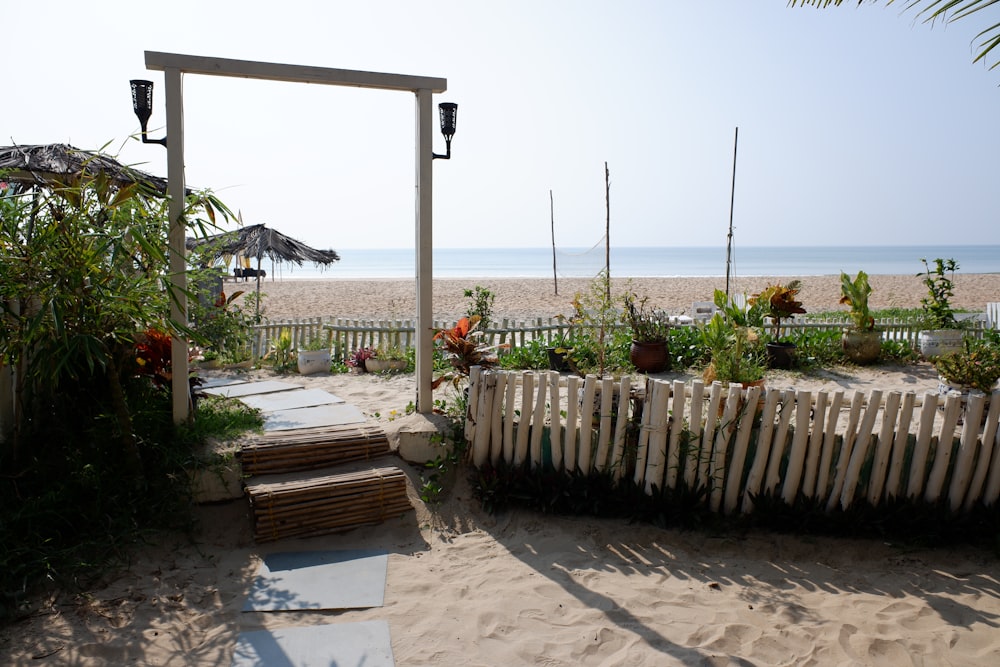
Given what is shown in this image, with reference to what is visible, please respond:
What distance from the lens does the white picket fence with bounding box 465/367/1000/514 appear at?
4531 millimetres

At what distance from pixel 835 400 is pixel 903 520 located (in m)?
0.96

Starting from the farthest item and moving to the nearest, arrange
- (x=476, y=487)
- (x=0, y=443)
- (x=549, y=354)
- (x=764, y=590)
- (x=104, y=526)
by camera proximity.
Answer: (x=549, y=354) < (x=476, y=487) < (x=0, y=443) < (x=104, y=526) < (x=764, y=590)

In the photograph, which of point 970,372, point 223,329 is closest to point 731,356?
point 970,372

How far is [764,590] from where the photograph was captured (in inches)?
153

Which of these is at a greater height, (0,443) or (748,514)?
(0,443)

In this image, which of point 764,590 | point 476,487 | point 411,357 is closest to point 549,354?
point 411,357

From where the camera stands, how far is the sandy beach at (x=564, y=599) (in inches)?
129

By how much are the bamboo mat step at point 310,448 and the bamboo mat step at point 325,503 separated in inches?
8.3

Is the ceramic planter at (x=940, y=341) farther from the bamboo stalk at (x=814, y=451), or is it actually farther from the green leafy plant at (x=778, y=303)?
the bamboo stalk at (x=814, y=451)

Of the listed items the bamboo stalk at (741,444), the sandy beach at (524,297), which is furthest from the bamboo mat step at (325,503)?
the sandy beach at (524,297)

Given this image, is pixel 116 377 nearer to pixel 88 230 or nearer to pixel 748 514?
pixel 88 230

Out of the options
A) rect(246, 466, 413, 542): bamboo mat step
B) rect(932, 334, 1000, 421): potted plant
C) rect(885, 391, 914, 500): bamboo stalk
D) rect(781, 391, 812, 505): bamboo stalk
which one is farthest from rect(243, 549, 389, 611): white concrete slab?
rect(932, 334, 1000, 421): potted plant

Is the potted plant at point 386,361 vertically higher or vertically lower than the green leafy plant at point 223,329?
lower

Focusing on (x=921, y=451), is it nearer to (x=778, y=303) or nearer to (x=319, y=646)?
(x=319, y=646)
